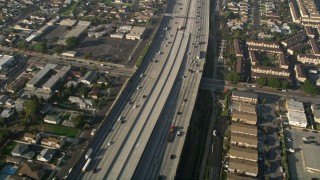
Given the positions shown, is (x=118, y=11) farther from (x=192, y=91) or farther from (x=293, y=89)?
(x=293, y=89)

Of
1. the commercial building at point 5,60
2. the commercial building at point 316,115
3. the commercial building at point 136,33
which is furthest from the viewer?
the commercial building at point 136,33

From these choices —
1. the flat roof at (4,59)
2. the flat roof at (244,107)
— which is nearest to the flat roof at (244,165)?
the flat roof at (244,107)

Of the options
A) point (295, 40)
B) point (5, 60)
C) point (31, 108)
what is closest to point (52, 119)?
point (31, 108)

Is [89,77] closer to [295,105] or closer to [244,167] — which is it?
[244,167]

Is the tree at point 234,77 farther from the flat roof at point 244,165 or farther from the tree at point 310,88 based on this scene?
the flat roof at point 244,165

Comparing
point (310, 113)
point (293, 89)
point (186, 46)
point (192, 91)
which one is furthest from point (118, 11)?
point (310, 113)

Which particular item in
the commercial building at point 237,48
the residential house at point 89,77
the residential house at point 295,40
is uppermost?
the residential house at point 89,77

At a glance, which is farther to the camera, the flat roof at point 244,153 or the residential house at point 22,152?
the residential house at point 22,152
